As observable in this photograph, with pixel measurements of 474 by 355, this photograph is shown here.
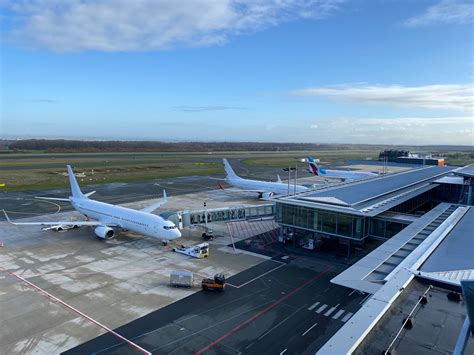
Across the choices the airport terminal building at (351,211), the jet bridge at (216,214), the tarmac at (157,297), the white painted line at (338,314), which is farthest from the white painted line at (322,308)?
the jet bridge at (216,214)

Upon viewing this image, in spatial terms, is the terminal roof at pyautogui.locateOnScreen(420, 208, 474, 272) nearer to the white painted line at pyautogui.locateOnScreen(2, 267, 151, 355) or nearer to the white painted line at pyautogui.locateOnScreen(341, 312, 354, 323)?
the white painted line at pyautogui.locateOnScreen(341, 312, 354, 323)

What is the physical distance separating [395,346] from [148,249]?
39.5 m

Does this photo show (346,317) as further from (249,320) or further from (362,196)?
(362,196)

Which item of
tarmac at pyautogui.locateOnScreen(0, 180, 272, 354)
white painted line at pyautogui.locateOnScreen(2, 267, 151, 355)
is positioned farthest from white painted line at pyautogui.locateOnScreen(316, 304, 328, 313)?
white painted line at pyautogui.locateOnScreen(2, 267, 151, 355)

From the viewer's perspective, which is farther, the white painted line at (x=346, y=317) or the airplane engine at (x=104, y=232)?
the airplane engine at (x=104, y=232)

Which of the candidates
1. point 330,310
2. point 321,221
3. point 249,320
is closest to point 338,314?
point 330,310

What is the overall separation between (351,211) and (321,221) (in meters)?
4.84

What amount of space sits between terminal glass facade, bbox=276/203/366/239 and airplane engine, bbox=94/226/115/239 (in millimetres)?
25342

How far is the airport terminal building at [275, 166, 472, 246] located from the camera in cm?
4462

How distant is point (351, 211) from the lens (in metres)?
43.8

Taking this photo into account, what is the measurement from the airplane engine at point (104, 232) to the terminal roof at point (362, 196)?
84.8 ft

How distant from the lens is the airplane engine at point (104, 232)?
5125 centimetres

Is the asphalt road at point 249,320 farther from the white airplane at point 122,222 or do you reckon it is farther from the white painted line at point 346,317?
the white airplane at point 122,222

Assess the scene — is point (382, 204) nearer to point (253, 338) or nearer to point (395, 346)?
point (253, 338)
